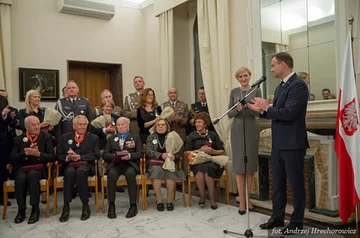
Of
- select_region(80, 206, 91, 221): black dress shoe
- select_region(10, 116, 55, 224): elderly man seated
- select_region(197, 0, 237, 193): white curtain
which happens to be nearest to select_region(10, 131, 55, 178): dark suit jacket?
select_region(10, 116, 55, 224): elderly man seated

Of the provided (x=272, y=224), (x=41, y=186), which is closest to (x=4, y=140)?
(x=41, y=186)

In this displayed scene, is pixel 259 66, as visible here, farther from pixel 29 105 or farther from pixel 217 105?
pixel 29 105

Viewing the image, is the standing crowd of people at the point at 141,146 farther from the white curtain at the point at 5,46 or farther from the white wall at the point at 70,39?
the white wall at the point at 70,39

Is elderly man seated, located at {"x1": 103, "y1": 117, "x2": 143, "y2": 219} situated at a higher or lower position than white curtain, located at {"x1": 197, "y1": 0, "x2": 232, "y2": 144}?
lower

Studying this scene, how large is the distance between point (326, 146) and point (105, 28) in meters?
4.49

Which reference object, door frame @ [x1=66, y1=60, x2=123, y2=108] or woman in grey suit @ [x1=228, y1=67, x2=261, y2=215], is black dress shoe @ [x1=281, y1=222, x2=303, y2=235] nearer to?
woman in grey suit @ [x1=228, y1=67, x2=261, y2=215]

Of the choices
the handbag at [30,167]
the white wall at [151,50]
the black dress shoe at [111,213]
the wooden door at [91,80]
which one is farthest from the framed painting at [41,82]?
the black dress shoe at [111,213]

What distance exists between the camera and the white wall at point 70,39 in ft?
17.4

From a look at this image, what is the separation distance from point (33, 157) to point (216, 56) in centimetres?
260

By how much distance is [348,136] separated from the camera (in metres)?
2.59

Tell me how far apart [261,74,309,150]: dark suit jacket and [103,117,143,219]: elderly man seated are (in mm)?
1652

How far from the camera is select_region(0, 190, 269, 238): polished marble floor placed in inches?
113

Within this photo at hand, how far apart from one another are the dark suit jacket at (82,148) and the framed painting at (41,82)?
2.10 meters

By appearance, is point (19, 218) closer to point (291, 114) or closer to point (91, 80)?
point (291, 114)
